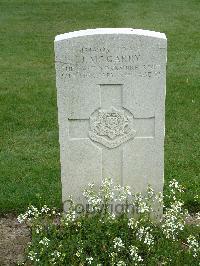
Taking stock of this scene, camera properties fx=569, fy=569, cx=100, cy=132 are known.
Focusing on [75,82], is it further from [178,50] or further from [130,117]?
[178,50]

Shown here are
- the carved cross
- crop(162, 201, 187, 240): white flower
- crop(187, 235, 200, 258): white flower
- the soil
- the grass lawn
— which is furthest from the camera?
the grass lawn

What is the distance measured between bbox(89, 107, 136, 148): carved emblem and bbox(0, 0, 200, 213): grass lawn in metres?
1.22

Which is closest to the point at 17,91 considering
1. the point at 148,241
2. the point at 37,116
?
the point at 37,116

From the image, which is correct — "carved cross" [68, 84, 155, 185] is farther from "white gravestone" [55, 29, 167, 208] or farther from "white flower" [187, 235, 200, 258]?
"white flower" [187, 235, 200, 258]

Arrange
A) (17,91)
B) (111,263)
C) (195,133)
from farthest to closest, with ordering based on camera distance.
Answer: (17,91), (195,133), (111,263)

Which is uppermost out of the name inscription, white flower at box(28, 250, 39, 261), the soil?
the name inscription

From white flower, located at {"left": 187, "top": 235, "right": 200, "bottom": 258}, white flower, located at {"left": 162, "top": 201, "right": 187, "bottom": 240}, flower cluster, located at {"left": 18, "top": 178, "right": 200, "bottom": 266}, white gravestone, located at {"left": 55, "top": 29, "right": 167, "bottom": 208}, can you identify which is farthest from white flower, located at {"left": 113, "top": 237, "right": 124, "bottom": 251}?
white gravestone, located at {"left": 55, "top": 29, "right": 167, "bottom": 208}

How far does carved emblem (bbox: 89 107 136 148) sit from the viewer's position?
17.0 feet

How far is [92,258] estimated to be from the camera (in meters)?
4.62

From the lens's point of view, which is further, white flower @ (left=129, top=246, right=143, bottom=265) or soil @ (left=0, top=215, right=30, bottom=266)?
soil @ (left=0, top=215, right=30, bottom=266)

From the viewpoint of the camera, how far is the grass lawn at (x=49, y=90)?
265 inches

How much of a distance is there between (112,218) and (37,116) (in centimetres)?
426

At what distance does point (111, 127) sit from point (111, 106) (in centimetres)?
21

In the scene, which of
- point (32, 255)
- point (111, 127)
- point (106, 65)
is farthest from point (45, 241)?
point (106, 65)
